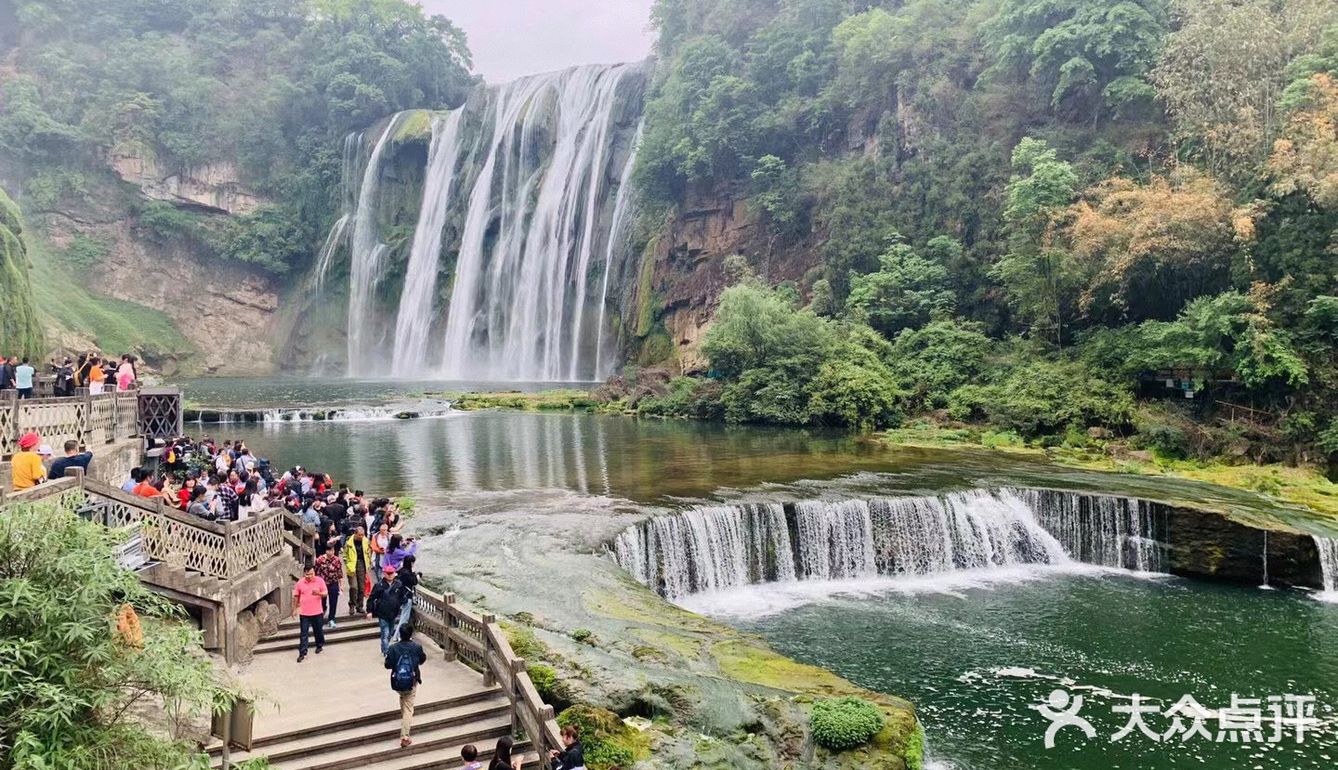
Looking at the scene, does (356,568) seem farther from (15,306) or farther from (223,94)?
(223,94)

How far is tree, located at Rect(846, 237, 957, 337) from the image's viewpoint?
1531 inches

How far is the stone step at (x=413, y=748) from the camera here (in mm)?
8898

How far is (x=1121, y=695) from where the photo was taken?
13.0m

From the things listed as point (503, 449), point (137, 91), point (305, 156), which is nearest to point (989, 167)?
point (503, 449)

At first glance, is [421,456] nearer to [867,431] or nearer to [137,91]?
[867,431]

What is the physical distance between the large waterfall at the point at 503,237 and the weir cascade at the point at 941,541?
134ft

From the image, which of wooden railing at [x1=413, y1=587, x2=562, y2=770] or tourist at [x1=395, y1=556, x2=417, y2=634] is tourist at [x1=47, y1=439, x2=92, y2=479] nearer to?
tourist at [x1=395, y1=556, x2=417, y2=634]

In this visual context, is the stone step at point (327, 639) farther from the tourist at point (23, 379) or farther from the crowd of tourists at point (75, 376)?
the tourist at point (23, 379)

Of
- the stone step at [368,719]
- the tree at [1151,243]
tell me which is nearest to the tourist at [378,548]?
the stone step at [368,719]

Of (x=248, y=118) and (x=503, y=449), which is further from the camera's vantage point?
(x=248, y=118)

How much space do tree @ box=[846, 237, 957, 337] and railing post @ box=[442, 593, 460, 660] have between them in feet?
103

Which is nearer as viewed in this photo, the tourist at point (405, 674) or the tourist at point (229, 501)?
the tourist at point (405, 674)

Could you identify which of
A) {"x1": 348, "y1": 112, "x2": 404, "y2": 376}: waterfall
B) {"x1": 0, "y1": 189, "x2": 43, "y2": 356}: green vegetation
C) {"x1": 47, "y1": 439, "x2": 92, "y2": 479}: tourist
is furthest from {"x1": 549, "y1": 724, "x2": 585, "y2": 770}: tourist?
{"x1": 348, "y1": 112, "x2": 404, "y2": 376}: waterfall

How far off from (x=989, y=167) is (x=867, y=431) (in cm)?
1506
